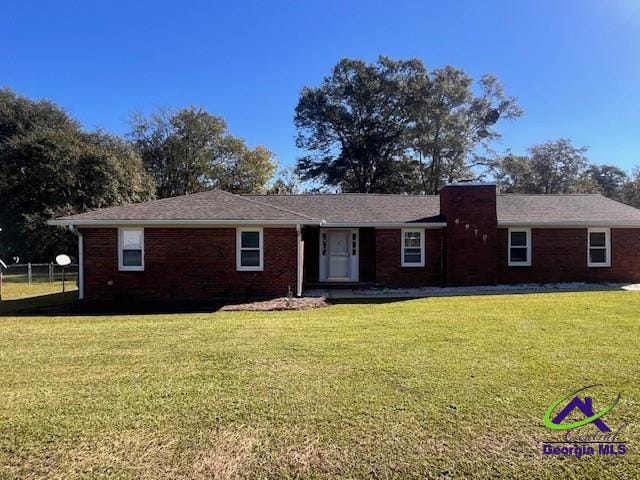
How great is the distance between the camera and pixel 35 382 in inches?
196

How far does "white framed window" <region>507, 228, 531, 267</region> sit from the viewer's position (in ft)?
51.7

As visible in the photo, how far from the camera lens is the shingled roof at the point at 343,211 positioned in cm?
1262

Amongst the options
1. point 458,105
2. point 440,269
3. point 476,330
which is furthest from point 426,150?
point 476,330

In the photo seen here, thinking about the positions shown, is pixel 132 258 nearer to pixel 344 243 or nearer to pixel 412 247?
pixel 344 243

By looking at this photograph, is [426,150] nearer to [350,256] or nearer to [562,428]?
[350,256]

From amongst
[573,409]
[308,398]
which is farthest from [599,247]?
[308,398]

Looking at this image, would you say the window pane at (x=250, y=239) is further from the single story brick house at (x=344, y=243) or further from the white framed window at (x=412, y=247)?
the white framed window at (x=412, y=247)

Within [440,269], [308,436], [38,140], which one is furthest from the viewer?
[38,140]

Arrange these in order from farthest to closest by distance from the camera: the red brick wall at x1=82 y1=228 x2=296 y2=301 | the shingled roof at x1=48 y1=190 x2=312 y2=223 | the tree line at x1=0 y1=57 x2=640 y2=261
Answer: the tree line at x1=0 y1=57 x2=640 y2=261, the red brick wall at x1=82 y1=228 x2=296 y2=301, the shingled roof at x1=48 y1=190 x2=312 y2=223

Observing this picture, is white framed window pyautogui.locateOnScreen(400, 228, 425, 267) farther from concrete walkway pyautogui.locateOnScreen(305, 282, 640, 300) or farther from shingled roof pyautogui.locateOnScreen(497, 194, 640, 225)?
shingled roof pyautogui.locateOnScreen(497, 194, 640, 225)

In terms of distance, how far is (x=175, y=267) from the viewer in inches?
505

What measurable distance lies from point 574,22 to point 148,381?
15.4 meters

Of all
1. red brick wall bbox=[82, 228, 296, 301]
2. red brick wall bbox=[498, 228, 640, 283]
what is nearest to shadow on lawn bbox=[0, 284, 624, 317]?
red brick wall bbox=[82, 228, 296, 301]

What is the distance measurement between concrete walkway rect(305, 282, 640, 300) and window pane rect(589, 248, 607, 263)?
1.02 m
